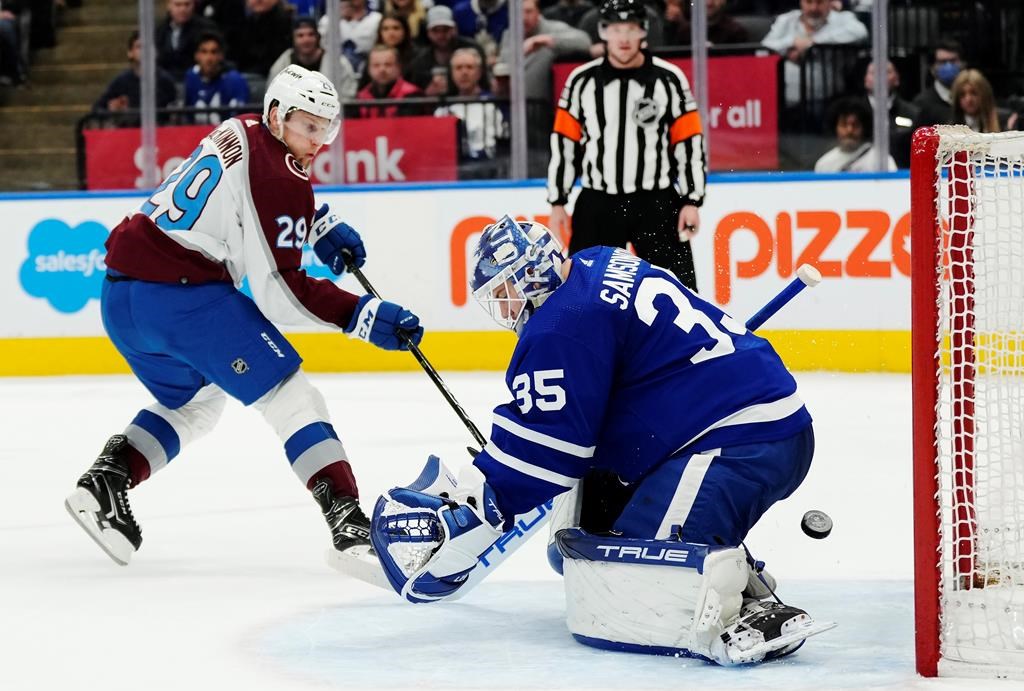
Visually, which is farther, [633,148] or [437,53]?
[437,53]

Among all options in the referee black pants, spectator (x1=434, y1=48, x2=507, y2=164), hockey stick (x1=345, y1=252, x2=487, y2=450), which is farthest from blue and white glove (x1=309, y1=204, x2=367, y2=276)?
spectator (x1=434, y1=48, x2=507, y2=164)

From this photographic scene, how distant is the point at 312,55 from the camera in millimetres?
6777

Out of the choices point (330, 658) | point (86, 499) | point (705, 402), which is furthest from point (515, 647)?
point (86, 499)

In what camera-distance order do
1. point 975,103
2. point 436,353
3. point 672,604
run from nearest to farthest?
1. point 672,604
2. point 975,103
3. point 436,353

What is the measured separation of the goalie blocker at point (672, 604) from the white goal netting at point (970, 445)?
22 centimetres

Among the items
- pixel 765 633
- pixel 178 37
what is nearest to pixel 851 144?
pixel 178 37

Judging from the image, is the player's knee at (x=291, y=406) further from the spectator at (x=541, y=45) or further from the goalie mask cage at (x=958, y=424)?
the spectator at (x=541, y=45)

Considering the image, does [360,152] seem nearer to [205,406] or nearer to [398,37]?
[398,37]

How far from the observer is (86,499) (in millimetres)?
3330

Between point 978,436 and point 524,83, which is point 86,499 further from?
point 524,83

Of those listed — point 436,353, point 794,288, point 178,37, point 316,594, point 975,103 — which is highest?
point 178,37

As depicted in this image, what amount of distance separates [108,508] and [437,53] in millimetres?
3830

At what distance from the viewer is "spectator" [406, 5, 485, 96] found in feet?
22.1

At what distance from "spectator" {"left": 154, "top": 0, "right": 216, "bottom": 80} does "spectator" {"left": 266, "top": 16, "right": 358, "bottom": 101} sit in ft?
1.37
